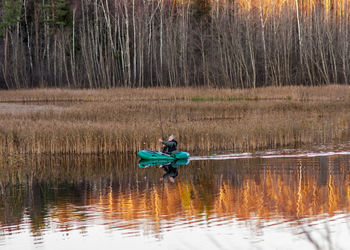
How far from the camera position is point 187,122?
24.8 metres

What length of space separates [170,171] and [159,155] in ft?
4.38

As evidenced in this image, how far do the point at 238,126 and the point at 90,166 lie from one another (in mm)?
7110

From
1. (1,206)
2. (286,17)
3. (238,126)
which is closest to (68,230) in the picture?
(1,206)

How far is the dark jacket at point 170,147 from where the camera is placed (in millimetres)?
20141

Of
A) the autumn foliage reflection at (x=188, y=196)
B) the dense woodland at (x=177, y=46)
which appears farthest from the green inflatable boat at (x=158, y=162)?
the dense woodland at (x=177, y=46)

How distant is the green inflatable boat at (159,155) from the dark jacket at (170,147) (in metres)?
0.19

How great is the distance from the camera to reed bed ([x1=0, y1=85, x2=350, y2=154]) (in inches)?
872

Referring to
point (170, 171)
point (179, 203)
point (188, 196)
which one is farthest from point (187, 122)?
point (179, 203)

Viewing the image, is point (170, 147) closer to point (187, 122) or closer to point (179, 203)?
point (187, 122)

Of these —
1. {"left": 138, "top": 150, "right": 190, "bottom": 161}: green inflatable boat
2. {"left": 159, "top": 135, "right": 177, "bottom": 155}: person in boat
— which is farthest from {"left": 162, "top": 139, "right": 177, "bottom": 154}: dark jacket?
{"left": 138, "top": 150, "right": 190, "bottom": 161}: green inflatable boat

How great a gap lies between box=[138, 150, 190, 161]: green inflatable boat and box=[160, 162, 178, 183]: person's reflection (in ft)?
0.95

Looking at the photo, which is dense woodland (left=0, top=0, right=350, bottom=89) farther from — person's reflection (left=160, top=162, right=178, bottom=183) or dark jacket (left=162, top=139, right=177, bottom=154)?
person's reflection (left=160, top=162, right=178, bottom=183)

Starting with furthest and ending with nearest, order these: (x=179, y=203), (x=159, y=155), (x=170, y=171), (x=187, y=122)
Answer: (x=187, y=122), (x=159, y=155), (x=170, y=171), (x=179, y=203)

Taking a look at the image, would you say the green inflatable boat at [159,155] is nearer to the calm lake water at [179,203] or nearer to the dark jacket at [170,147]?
the dark jacket at [170,147]
